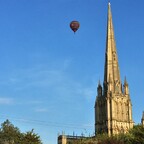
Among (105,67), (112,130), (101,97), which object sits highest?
(105,67)

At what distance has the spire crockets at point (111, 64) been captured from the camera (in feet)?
455

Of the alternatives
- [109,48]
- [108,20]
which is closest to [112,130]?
[109,48]

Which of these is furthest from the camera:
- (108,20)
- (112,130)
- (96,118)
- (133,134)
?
(108,20)

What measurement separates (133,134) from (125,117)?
58313 mm

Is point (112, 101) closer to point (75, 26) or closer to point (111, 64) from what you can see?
point (111, 64)

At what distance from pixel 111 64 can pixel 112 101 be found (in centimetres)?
1369

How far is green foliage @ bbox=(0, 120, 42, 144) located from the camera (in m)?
77.8

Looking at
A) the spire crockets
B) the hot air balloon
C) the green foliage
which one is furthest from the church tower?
the hot air balloon

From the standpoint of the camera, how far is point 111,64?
14088 centimetres

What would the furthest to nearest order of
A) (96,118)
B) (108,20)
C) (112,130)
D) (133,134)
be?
(108,20) < (96,118) < (112,130) < (133,134)

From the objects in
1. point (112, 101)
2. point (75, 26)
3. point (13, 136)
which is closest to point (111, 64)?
point (112, 101)

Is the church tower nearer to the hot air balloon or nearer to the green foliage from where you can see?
the green foliage

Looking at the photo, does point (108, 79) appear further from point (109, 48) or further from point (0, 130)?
point (0, 130)

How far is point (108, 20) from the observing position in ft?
483
